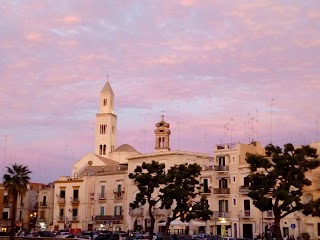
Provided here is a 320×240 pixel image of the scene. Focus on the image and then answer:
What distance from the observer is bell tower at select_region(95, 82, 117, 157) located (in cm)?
14388

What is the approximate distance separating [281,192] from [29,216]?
7021 centimetres

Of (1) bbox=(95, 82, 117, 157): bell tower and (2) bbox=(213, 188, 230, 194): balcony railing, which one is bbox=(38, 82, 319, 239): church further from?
(1) bbox=(95, 82, 117, 157): bell tower

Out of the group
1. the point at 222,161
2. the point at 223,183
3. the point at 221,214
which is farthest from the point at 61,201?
the point at 222,161

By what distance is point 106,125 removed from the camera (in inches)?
5709

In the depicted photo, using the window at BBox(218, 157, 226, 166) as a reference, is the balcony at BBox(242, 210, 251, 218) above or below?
below

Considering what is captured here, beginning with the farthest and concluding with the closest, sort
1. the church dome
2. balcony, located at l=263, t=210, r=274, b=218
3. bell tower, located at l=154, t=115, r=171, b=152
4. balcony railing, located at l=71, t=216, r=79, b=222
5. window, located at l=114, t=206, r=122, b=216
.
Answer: the church dome
bell tower, located at l=154, t=115, r=171, b=152
balcony railing, located at l=71, t=216, r=79, b=222
window, located at l=114, t=206, r=122, b=216
balcony, located at l=263, t=210, r=274, b=218

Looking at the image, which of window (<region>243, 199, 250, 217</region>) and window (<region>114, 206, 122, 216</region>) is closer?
window (<region>243, 199, 250, 217</region>)

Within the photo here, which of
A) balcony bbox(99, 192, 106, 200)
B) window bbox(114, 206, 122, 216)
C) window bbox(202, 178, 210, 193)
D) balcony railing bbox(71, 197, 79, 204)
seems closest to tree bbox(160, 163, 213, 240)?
window bbox(202, 178, 210, 193)

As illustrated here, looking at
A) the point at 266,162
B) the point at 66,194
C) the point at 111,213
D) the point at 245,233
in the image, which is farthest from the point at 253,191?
the point at 66,194

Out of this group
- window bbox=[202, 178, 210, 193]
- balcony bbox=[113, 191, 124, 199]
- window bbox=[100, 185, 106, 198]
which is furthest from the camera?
window bbox=[100, 185, 106, 198]

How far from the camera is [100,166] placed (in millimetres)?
106812

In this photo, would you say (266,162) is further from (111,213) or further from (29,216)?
(29,216)

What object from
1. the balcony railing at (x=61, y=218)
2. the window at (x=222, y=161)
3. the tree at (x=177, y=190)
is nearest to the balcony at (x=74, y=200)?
the balcony railing at (x=61, y=218)

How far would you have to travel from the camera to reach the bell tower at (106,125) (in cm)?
14388
